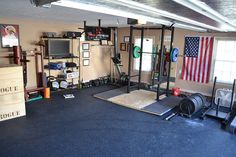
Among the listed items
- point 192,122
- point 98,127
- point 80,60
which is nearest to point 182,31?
point 192,122

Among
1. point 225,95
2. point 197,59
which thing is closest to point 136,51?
point 197,59

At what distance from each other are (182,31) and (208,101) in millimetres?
2428

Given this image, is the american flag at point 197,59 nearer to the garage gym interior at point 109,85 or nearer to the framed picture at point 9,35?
the garage gym interior at point 109,85

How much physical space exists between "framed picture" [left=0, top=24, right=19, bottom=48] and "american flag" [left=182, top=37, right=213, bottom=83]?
17.6ft

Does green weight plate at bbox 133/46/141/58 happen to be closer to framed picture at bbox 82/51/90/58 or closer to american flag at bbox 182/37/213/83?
american flag at bbox 182/37/213/83

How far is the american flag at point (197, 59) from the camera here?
20.1 feet

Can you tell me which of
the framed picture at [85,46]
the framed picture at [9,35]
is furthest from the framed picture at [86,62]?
the framed picture at [9,35]

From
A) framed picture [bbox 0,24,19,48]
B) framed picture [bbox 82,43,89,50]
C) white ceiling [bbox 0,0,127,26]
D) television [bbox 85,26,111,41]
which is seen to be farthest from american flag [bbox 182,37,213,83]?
framed picture [bbox 0,24,19,48]

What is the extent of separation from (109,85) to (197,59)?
354cm

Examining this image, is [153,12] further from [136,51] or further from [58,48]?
[58,48]

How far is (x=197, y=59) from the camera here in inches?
249

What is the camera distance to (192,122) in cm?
459

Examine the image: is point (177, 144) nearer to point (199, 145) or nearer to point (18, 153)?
point (199, 145)

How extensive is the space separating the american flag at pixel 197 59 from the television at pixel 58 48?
13.4ft
